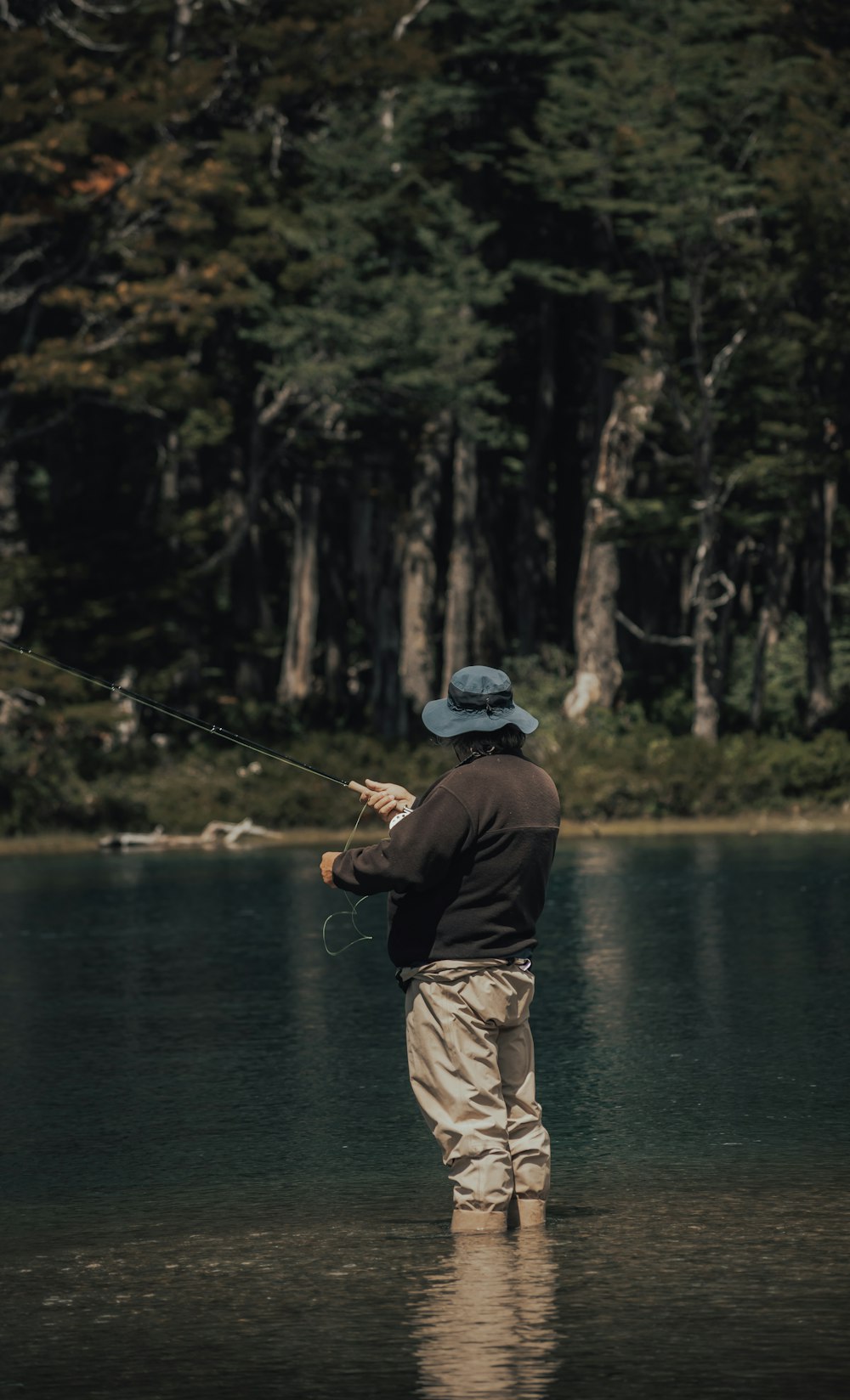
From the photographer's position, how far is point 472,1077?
809 cm

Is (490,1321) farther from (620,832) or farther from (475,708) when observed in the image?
(620,832)

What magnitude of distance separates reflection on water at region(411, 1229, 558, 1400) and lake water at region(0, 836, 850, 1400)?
0.01 metres

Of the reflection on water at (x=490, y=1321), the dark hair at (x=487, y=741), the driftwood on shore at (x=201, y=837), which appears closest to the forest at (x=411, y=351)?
the driftwood on shore at (x=201, y=837)

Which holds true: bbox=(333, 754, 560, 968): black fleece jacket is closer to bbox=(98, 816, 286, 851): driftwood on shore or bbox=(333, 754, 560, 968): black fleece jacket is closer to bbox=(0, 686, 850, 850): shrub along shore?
bbox=(98, 816, 286, 851): driftwood on shore

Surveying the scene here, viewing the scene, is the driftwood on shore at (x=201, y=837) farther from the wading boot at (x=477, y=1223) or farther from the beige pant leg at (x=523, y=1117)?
the wading boot at (x=477, y=1223)

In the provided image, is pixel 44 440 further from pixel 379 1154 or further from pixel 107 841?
pixel 379 1154

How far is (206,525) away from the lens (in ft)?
132

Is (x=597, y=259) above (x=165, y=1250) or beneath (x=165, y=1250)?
above

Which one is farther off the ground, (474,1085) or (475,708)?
(475,708)

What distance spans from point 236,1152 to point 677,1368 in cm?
390

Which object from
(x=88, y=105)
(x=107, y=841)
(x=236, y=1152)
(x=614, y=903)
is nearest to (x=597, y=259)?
(x=88, y=105)

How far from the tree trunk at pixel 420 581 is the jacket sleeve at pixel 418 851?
42.0 m

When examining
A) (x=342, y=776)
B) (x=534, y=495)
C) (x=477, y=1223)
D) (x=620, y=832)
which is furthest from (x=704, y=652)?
(x=477, y=1223)

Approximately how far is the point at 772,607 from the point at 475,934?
4474 centimetres
